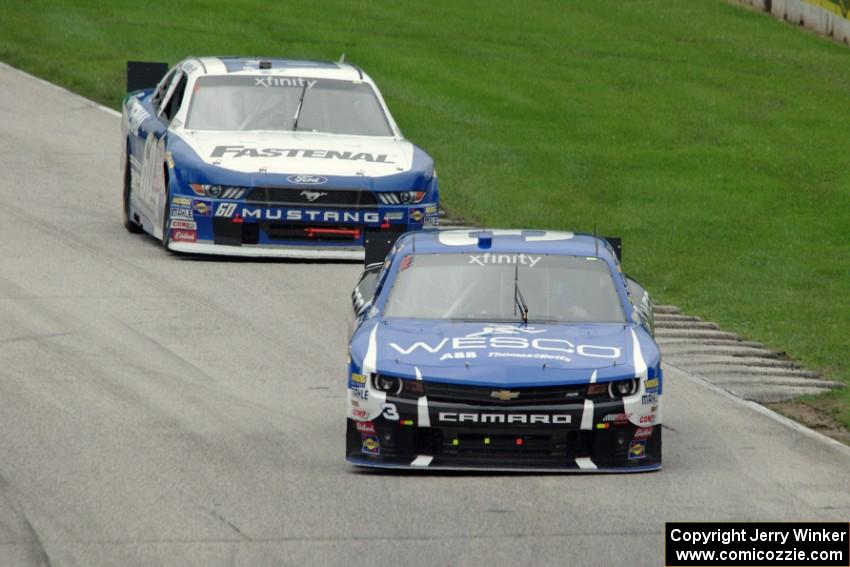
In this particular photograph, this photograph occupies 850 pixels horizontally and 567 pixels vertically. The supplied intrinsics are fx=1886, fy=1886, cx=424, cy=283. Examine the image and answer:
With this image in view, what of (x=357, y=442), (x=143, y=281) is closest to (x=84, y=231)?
(x=143, y=281)

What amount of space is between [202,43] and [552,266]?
18.4 m

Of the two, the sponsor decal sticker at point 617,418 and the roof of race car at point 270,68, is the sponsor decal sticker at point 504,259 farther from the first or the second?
the roof of race car at point 270,68

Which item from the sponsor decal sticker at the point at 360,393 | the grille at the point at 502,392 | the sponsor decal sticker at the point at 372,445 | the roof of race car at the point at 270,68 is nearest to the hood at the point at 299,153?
the roof of race car at the point at 270,68

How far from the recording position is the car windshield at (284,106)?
16938 mm

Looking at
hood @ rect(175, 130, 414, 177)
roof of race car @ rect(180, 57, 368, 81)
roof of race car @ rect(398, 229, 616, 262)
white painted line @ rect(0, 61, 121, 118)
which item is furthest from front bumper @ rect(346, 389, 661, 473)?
white painted line @ rect(0, 61, 121, 118)

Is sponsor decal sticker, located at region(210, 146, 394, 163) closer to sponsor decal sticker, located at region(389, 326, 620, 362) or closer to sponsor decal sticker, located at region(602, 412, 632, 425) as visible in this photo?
sponsor decal sticker, located at region(389, 326, 620, 362)

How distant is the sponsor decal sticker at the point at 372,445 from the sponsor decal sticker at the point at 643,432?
4.44ft

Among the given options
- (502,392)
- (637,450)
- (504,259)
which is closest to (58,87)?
(504,259)

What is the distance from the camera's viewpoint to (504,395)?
9.70 metres

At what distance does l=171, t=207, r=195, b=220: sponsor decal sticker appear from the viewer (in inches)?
628

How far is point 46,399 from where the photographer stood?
11258 mm

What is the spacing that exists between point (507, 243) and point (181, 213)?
537 cm

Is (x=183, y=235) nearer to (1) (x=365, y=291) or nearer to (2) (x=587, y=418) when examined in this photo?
(1) (x=365, y=291)

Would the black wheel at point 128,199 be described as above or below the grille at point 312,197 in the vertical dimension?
below
